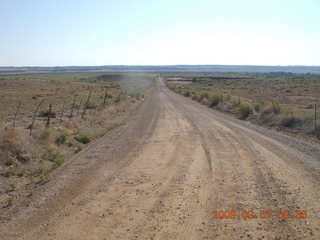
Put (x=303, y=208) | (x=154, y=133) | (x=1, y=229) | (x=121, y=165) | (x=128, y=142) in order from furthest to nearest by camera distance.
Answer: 1. (x=154, y=133)
2. (x=128, y=142)
3. (x=121, y=165)
4. (x=303, y=208)
5. (x=1, y=229)

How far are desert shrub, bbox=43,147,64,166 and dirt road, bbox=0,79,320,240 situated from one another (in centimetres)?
51

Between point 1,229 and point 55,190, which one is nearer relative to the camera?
point 1,229

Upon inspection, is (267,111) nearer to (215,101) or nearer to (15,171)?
(215,101)

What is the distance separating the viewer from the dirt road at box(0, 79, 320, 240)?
5434mm

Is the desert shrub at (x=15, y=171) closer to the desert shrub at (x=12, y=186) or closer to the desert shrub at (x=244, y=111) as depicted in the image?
the desert shrub at (x=12, y=186)

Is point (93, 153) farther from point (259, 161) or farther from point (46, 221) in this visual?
point (259, 161)

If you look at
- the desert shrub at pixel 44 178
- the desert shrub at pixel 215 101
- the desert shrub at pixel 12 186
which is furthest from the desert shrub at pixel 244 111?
the desert shrub at pixel 12 186

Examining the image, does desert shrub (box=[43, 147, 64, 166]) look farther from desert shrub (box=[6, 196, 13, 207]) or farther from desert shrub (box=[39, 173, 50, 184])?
desert shrub (box=[6, 196, 13, 207])

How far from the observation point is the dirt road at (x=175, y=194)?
543 centimetres

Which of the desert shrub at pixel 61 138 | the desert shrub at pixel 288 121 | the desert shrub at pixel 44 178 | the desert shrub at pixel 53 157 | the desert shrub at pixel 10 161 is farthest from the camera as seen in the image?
the desert shrub at pixel 288 121

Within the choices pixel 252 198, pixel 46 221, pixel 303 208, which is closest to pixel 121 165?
pixel 46 221

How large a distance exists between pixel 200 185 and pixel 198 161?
91.8 inches

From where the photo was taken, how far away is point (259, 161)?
9.83 m
